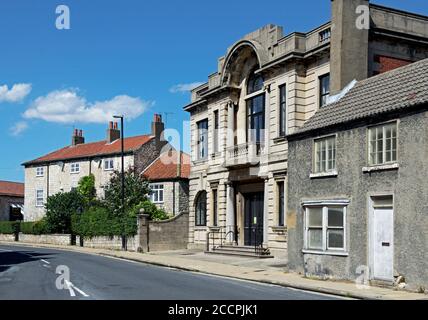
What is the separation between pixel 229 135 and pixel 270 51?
5832 mm

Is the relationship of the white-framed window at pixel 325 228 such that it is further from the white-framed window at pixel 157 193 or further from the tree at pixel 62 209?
the tree at pixel 62 209

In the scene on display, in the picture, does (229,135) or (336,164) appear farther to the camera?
(229,135)

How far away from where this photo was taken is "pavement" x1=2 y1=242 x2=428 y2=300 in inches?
660

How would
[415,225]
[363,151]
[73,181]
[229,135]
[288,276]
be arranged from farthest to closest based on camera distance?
[73,181] → [229,135] → [288,276] → [363,151] → [415,225]

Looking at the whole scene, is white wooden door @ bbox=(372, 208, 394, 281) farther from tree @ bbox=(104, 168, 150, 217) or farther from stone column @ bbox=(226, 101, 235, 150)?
tree @ bbox=(104, 168, 150, 217)

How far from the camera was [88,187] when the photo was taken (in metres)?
58.2

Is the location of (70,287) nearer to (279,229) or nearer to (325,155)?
(325,155)

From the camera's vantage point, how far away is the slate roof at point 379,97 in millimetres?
18672

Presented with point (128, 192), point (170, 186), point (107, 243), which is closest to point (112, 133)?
point (170, 186)

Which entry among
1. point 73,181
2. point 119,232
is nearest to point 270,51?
point 119,232

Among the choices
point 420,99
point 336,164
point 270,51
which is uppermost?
point 270,51

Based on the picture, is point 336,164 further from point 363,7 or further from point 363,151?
point 363,7

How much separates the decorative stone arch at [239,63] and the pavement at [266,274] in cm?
946

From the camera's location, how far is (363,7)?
26156 mm
